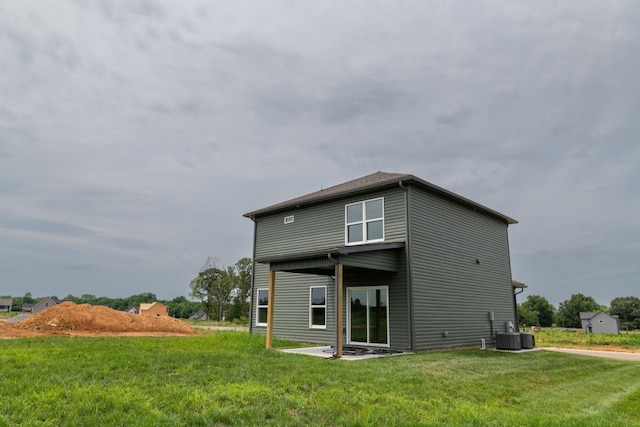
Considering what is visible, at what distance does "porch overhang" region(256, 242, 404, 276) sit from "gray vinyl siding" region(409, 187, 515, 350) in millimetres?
725

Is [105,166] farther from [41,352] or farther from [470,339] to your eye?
[470,339]

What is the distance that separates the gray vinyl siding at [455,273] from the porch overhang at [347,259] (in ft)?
2.38

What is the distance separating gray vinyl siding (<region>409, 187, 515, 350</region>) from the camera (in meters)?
12.2

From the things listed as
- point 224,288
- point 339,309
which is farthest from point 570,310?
point 339,309

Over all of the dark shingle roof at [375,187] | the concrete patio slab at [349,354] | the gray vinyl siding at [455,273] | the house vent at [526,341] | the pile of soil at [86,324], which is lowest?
the concrete patio slab at [349,354]

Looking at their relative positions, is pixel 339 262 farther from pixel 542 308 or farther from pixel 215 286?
pixel 542 308

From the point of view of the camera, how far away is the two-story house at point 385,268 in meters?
11.6

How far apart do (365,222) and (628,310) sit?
82.7 m

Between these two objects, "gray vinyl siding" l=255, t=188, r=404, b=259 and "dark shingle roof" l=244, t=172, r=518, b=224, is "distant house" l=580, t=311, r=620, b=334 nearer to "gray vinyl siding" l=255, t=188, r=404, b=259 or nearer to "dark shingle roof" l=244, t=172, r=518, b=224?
"dark shingle roof" l=244, t=172, r=518, b=224

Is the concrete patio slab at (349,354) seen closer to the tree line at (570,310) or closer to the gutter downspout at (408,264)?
the gutter downspout at (408,264)

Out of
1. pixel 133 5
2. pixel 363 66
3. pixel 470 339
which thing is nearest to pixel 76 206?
pixel 133 5

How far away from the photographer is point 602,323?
137ft

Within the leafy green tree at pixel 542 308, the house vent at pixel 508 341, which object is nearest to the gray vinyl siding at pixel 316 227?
the house vent at pixel 508 341

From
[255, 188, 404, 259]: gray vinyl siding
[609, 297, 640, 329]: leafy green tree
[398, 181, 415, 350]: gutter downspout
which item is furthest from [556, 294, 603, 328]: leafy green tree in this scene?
[398, 181, 415, 350]: gutter downspout
